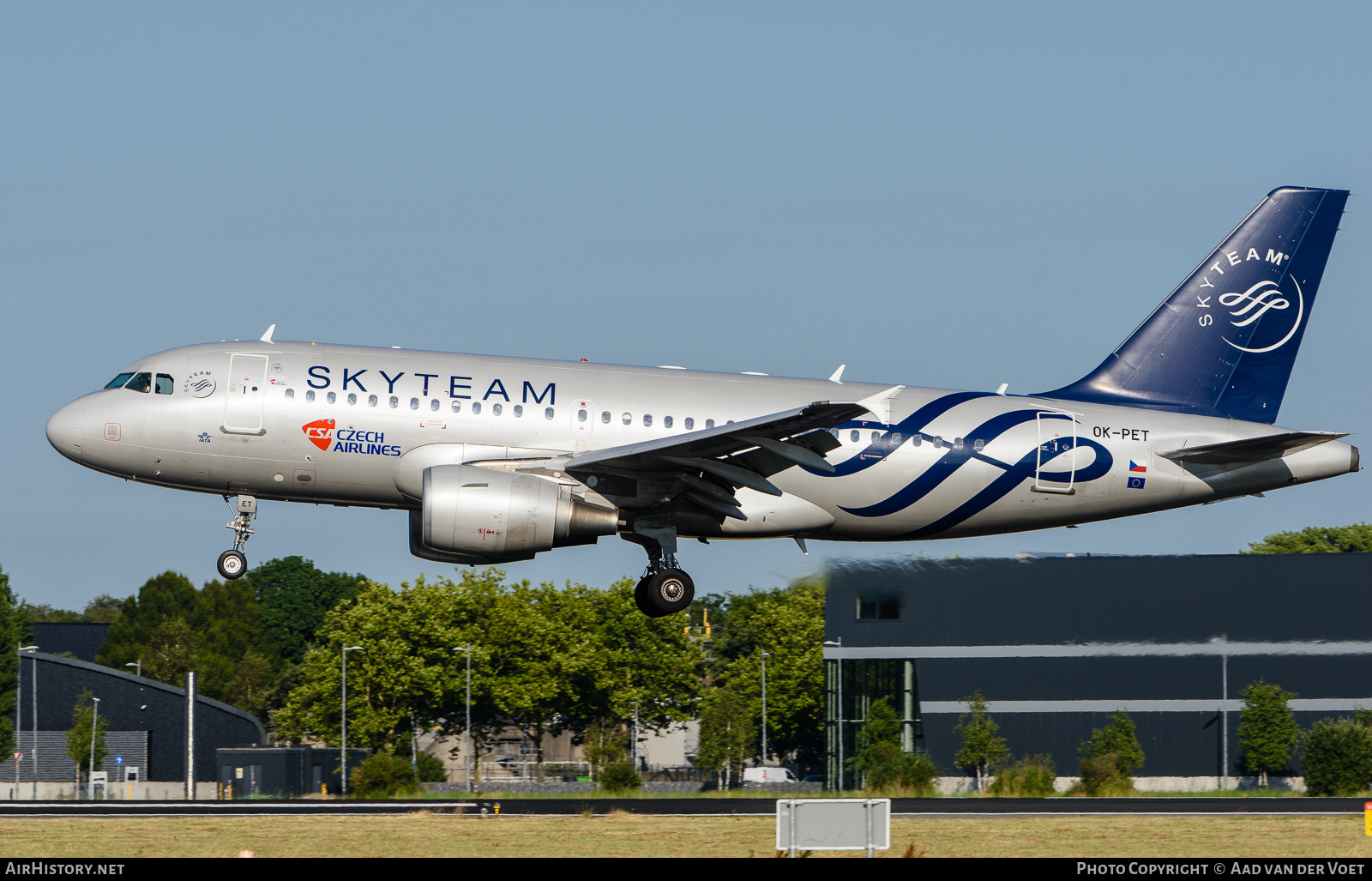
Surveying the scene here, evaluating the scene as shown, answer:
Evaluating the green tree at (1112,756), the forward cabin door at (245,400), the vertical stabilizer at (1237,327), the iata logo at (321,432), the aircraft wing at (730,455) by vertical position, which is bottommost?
the green tree at (1112,756)

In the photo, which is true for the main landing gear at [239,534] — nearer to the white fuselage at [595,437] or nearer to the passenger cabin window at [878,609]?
the white fuselage at [595,437]

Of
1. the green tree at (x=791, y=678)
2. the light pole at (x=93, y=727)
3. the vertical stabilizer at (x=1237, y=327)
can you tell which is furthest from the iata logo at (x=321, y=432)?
the green tree at (x=791, y=678)

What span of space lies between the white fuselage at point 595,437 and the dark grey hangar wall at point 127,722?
170ft

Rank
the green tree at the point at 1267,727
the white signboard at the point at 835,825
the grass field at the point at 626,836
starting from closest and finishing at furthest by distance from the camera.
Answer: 1. the white signboard at the point at 835,825
2. the grass field at the point at 626,836
3. the green tree at the point at 1267,727

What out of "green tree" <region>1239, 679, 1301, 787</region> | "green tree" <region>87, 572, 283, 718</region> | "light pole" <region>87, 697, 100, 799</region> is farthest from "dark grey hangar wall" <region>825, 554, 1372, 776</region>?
"green tree" <region>87, 572, 283, 718</region>

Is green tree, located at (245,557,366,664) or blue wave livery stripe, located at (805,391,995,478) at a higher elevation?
blue wave livery stripe, located at (805,391,995,478)

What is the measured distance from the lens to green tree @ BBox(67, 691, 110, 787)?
242ft

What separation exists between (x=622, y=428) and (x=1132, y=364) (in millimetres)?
11107

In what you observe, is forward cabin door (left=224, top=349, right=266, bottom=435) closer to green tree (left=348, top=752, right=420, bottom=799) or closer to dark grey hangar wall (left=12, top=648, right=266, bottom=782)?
green tree (left=348, top=752, right=420, bottom=799)

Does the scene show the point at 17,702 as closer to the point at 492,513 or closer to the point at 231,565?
the point at 231,565

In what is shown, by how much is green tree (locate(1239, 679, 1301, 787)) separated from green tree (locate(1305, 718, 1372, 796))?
1.23 meters

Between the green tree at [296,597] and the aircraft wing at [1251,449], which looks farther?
the green tree at [296,597]

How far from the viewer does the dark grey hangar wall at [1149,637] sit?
4947 centimetres

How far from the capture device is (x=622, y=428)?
88.0 feet
